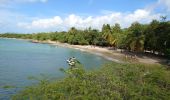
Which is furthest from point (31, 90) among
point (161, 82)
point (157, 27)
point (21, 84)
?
point (157, 27)

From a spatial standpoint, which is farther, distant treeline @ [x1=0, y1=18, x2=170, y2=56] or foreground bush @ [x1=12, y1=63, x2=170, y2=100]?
distant treeline @ [x1=0, y1=18, x2=170, y2=56]

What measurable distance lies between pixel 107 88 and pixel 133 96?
1427 millimetres

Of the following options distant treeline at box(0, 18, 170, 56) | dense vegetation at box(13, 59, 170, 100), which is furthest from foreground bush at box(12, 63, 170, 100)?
distant treeline at box(0, 18, 170, 56)

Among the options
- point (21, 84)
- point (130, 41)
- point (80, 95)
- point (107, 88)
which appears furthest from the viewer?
point (130, 41)

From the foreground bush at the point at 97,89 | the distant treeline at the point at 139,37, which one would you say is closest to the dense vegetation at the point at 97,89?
the foreground bush at the point at 97,89

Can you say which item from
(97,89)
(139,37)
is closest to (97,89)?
(97,89)

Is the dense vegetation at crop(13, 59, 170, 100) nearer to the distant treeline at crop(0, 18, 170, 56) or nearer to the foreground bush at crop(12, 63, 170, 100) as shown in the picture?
the foreground bush at crop(12, 63, 170, 100)

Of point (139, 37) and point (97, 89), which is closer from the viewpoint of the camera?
point (97, 89)

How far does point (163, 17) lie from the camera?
7238cm

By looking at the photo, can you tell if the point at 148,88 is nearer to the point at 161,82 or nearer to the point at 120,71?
the point at 161,82

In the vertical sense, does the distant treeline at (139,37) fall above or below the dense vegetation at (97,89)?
above

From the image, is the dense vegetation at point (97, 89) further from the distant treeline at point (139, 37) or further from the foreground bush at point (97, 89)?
the distant treeline at point (139, 37)

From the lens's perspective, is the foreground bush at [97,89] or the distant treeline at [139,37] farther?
the distant treeline at [139,37]

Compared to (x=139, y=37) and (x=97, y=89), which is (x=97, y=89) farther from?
(x=139, y=37)
